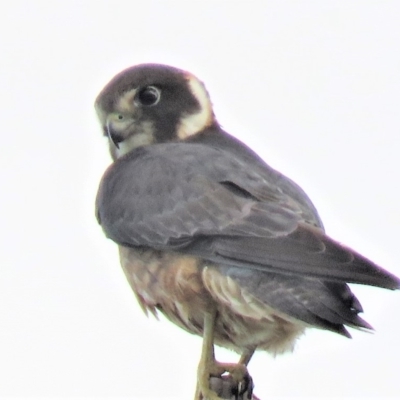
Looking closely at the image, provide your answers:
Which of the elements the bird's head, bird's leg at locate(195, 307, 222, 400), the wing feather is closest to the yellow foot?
bird's leg at locate(195, 307, 222, 400)

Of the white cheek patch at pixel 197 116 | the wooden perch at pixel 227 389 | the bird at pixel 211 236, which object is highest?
the white cheek patch at pixel 197 116

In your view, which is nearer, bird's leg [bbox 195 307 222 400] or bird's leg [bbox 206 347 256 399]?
bird's leg [bbox 206 347 256 399]

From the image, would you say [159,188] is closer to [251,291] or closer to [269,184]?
[269,184]

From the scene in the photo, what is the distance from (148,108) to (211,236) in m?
1.22

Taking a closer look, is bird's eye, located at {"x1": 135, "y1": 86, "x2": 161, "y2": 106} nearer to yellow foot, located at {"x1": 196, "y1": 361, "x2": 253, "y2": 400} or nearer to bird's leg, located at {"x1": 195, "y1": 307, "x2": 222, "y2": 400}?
bird's leg, located at {"x1": 195, "y1": 307, "x2": 222, "y2": 400}

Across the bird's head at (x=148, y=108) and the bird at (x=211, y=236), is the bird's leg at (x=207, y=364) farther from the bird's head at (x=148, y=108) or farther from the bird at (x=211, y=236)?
the bird's head at (x=148, y=108)

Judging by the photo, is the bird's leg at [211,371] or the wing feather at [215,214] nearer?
the wing feather at [215,214]

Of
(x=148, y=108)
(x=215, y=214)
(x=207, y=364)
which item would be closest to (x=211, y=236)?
(x=215, y=214)

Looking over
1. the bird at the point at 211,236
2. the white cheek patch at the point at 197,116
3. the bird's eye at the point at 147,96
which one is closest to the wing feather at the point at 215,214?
the bird at the point at 211,236

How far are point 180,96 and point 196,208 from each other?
1.15 meters

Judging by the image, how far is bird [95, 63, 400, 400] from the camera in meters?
4.73

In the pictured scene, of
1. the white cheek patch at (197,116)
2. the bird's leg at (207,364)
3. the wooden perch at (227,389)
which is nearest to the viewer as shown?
the wooden perch at (227,389)

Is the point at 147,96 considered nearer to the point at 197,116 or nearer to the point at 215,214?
the point at 197,116

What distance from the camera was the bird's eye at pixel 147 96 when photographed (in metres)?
6.30
